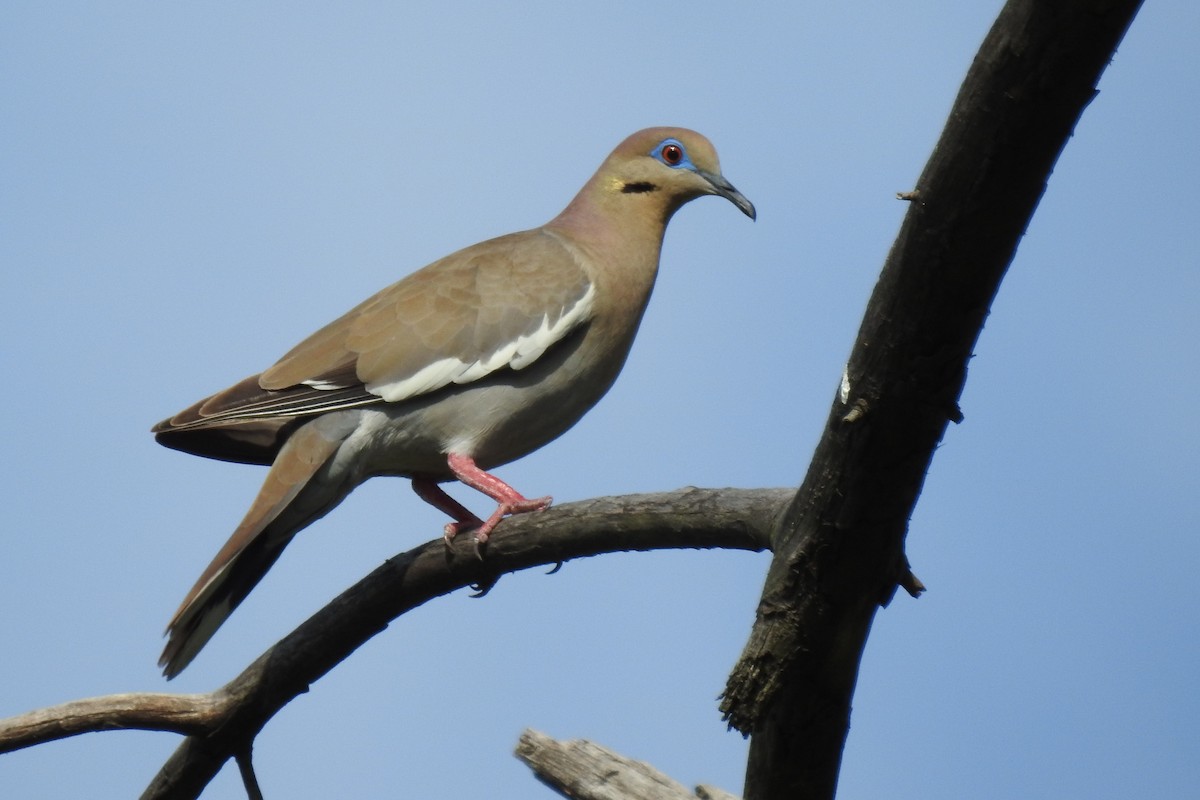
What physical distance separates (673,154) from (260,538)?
2.01 metres

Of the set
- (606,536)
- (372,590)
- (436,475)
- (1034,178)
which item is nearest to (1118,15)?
(1034,178)

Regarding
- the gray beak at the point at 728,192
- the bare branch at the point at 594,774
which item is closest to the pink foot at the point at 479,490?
the bare branch at the point at 594,774

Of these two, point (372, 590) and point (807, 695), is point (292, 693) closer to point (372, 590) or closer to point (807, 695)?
point (372, 590)

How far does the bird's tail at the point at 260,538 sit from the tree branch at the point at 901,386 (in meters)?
1.75

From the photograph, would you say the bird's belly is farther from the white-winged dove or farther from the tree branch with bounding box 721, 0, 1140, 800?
the tree branch with bounding box 721, 0, 1140, 800

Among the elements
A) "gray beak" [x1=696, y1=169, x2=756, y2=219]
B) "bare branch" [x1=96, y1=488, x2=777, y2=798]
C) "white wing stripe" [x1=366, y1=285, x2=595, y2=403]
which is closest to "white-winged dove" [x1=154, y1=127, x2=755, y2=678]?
"white wing stripe" [x1=366, y1=285, x2=595, y2=403]

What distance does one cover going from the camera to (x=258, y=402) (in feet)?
13.5

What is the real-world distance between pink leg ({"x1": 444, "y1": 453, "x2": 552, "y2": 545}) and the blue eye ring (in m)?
1.41

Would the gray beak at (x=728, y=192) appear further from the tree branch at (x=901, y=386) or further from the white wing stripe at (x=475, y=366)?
the tree branch at (x=901, y=386)

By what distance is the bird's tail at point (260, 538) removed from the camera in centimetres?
377

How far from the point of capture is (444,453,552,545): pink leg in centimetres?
366

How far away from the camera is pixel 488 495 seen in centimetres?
405

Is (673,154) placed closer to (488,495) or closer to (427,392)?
(427,392)

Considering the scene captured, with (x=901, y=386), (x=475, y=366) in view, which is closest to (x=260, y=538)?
(x=475, y=366)
